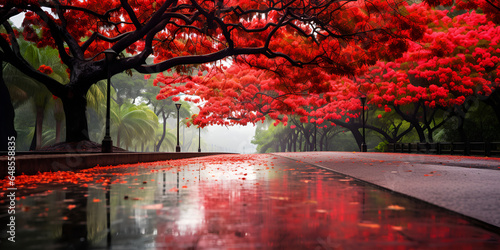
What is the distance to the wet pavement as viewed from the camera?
4.62 m

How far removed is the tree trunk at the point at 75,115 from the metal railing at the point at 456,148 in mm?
22183

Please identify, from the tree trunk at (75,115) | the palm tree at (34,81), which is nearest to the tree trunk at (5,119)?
→ the tree trunk at (75,115)

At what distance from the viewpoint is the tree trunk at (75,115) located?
21656mm

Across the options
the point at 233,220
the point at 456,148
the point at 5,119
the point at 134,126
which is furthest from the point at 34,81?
the point at 233,220

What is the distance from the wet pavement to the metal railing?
21.0m

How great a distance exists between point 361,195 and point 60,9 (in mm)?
18654

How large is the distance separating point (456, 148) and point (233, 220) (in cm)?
2822

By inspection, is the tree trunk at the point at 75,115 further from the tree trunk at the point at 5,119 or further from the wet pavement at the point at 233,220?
the wet pavement at the point at 233,220

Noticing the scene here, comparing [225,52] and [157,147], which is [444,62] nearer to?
[225,52]

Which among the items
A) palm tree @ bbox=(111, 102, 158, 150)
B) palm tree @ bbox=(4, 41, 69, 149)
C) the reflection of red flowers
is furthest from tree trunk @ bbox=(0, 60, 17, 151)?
palm tree @ bbox=(111, 102, 158, 150)

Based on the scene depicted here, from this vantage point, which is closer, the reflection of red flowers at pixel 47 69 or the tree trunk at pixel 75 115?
the tree trunk at pixel 75 115

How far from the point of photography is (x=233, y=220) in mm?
5816

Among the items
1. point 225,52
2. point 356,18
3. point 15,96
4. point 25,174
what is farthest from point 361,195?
point 15,96

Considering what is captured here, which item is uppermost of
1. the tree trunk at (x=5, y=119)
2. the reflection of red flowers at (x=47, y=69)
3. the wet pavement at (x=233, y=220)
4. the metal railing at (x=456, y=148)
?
the reflection of red flowers at (x=47, y=69)
